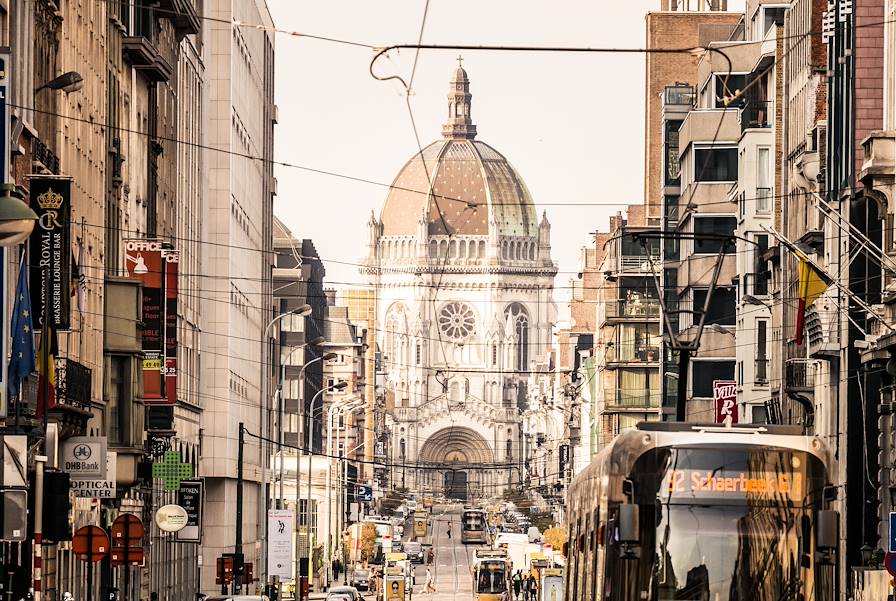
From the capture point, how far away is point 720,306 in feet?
283

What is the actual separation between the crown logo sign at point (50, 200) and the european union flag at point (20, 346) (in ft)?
15.3

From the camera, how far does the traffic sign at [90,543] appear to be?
39312 mm

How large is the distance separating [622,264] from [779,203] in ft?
166

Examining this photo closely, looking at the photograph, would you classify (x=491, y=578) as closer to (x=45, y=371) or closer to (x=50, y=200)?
(x=50, y=200)

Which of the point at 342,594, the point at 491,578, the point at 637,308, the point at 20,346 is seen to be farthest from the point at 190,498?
the point at 637,308

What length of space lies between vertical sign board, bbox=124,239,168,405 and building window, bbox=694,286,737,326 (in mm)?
28074

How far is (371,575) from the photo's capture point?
13825 centimetres

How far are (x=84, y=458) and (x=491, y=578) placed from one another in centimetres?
7040

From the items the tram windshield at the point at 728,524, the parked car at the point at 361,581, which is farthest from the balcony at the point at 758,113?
the parked car at the point at 361,581

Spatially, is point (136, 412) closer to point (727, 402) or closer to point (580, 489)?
point (727, 402)

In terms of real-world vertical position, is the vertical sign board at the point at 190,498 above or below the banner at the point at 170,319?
below

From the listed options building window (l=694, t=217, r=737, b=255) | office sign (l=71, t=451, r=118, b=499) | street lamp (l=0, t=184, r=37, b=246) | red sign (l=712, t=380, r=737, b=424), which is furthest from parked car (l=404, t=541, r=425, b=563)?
street lamp (l=0, t=184, r=37, b=246)

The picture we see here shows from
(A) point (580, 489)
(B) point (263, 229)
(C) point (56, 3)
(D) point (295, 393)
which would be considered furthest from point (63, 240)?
(D) point (295, 393)

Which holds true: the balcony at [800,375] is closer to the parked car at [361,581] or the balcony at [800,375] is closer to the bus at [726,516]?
the bus at [726,516]
